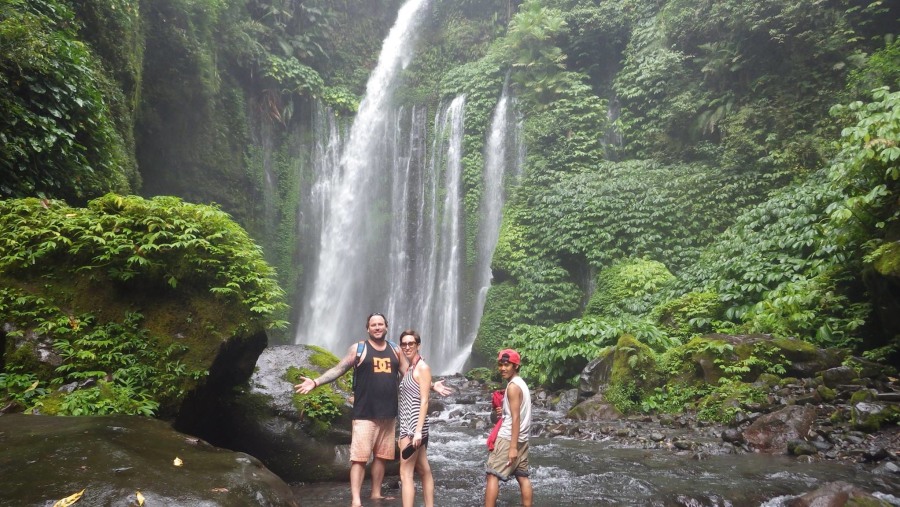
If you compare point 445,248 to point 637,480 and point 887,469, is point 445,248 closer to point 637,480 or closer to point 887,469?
point 637,480

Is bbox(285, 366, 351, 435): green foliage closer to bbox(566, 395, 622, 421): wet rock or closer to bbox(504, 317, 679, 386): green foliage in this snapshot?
bbox(566, 395, 622, 421): wet rock

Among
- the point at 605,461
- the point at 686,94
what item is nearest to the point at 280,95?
the point at 686,94

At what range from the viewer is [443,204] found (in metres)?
21.4

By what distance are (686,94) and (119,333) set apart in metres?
16.7

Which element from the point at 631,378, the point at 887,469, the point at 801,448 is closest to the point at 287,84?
the point at 631,378

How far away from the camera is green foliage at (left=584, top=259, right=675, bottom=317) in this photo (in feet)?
45.2

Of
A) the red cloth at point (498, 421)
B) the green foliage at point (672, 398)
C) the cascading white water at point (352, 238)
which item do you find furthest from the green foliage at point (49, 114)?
the cascading white water at point (352, 238)

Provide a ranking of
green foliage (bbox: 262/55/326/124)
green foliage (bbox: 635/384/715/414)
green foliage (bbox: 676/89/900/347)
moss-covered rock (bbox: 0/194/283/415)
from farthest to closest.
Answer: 1. green foliage (bbox: 262/55/326/124)
2. green foliage (bbox: 635/384/715/414)
3. green foliage (bbox: 676/89/900/347)
4. moss-covered rock (bbox: 0/194/283/415)

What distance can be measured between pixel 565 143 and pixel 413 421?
1605 centimetres

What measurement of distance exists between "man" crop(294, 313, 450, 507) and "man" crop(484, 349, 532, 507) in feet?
1.83

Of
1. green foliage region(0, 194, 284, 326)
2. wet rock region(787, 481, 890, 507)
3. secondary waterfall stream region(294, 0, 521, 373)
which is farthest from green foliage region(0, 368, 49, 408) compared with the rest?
secondary waterfall stream region(294, 0, 521, 373)

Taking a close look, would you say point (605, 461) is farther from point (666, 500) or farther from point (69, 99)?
point (69, 99)

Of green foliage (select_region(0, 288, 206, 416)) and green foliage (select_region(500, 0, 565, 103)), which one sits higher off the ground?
green foliage (select_region(500, 0, 565, 103))

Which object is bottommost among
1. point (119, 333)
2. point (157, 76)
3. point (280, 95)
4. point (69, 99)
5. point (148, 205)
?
point (119, 333)
